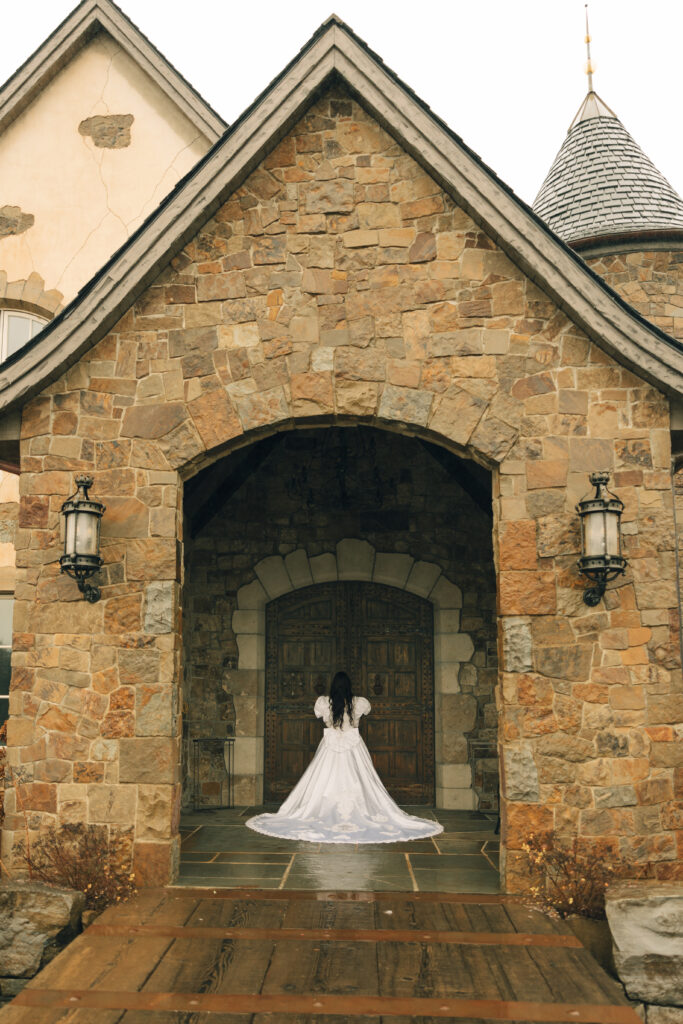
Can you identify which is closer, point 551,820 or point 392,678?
point 551,820

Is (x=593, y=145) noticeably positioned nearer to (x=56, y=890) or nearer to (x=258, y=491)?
(x=258, y=491)

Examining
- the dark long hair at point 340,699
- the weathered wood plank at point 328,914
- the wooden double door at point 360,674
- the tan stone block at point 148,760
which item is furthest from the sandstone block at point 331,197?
the weathered wood plank at point 328,914

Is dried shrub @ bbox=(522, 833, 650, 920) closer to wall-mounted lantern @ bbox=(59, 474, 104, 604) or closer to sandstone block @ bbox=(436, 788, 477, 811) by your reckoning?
sandstone block @ bbox=(436, 788, 477, 811)

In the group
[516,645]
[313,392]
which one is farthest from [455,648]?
[313,392]

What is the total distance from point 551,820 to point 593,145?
32.5 feet

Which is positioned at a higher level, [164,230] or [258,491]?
[164,230]

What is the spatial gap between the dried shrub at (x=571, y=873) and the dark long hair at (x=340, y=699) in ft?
10.7

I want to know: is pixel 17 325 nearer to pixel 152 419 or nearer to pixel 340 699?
pixel 152 419

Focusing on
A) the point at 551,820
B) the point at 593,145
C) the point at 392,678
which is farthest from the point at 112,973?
the point at 593,145

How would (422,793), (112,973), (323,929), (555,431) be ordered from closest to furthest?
(112,973), (323,929), (555,431), (422,793)

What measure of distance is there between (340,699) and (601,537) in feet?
12.8

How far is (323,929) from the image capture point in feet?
17.5

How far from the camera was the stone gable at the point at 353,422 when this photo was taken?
6.24 metres

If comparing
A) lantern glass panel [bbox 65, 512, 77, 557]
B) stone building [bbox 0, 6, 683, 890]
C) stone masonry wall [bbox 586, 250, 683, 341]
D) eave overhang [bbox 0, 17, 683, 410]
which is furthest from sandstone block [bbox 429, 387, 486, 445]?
stone masonry wall [bbox 586, 250, 683, 341]
